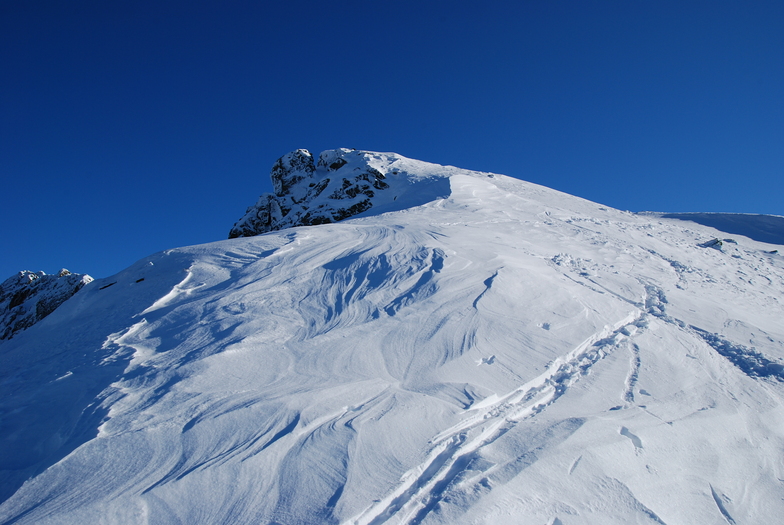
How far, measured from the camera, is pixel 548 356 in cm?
527

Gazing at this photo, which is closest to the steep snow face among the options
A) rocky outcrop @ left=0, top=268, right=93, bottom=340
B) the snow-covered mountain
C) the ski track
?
rocky outcrop @ left=0, top=268, right=93, bottom=340

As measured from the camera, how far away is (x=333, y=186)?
30109mm

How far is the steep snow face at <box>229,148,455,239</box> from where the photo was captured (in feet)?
87.2

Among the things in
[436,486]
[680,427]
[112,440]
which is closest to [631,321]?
[680,427]

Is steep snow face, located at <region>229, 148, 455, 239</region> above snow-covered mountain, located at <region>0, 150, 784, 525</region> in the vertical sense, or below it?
above

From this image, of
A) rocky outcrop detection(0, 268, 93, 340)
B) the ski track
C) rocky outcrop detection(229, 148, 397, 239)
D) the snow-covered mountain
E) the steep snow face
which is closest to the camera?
the ski track

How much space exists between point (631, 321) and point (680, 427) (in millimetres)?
2809

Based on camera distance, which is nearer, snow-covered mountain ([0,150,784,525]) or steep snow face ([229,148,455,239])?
snow-covered mountain ([0,150,784,525])

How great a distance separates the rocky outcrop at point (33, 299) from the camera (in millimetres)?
13906

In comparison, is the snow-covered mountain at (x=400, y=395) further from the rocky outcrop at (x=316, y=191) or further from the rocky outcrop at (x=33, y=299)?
the rocky outcrop at (x=316, y=191)

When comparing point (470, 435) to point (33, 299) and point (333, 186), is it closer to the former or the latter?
point (33, 299)

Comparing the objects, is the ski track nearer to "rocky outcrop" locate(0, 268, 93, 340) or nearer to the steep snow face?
"rocky outcrop" locate(0, 268, 93, 340)

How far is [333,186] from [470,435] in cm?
2796

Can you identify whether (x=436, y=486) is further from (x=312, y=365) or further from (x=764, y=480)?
(x=764, y=480)
